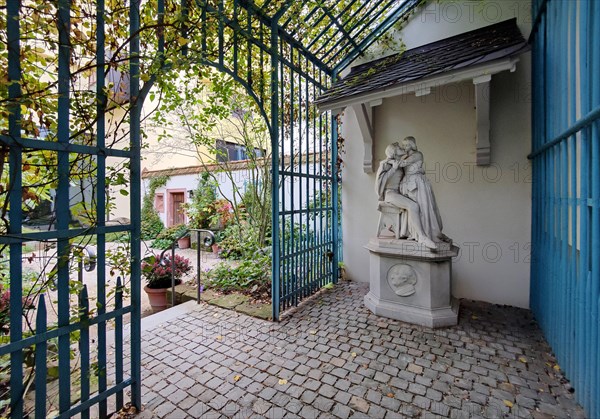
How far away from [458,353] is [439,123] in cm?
302

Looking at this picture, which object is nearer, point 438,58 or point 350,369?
point 350,369

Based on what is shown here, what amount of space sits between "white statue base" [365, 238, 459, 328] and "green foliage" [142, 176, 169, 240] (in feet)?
27.9

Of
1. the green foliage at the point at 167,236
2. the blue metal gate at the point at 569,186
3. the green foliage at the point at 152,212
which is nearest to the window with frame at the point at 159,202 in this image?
the green foliage at the point at 152,212

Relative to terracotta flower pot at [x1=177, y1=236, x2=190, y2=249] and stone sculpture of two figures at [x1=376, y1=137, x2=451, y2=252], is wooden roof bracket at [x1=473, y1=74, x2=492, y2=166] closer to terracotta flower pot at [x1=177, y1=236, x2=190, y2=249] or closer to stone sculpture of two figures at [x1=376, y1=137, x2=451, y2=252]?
stone sculpture of two figures at [x1=376, y1=137, x2=451, y2=252]

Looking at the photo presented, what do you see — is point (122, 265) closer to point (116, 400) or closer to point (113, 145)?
point (113, 145)

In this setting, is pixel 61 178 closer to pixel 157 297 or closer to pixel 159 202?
pixel 157 297

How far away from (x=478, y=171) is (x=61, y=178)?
4380 mm

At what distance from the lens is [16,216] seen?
54.5 inches

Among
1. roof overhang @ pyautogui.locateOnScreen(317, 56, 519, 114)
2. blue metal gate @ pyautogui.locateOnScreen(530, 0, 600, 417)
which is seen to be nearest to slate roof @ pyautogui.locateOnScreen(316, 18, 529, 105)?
roof overhang @ pyautogui.locateOnScreen(317, 56, 519, 114)

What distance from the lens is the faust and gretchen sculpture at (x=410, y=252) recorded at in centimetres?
306

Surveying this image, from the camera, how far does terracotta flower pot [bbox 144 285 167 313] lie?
403cm

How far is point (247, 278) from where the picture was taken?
4.43 meters

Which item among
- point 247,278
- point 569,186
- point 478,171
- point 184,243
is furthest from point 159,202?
point 569,186

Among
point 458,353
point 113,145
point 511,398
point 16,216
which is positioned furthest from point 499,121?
point 16,216
